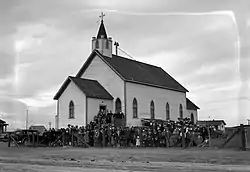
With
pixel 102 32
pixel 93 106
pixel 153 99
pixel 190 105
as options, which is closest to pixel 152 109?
pixel 153 99

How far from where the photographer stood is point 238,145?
90.1 ft

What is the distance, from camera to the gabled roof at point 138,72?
48.2 meters

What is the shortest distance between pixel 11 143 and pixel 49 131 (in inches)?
201

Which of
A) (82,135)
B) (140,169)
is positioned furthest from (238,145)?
(82,135)

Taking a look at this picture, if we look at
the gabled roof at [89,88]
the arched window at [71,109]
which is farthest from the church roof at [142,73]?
the arched window at [71,109]

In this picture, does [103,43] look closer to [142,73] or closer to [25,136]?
[142,73]

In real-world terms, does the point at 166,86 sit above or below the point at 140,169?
above

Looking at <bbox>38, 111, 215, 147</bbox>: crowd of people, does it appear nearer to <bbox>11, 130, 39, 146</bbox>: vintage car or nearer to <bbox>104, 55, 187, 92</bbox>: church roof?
<bbox>11, 130, 39, 146</bbox>: vintage car

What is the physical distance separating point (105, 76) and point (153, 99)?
722 centimetres

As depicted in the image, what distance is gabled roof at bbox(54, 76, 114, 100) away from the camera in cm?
4369

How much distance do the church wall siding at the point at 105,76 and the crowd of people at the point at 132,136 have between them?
761cm

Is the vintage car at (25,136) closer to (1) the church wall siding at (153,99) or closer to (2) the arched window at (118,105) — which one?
(2) the arched window at (118,105)

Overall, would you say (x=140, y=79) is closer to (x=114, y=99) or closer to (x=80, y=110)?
(x=114, y=99)

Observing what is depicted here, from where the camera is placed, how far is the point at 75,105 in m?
44.0
